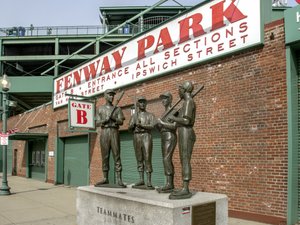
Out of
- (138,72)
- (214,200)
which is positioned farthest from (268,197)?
(138,72)

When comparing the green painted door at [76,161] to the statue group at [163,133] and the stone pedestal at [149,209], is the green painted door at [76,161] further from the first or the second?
the stone pedestal at [149,209]

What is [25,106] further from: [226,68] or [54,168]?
[226,68]

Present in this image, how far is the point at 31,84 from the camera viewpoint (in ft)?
100

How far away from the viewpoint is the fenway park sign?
923 cm

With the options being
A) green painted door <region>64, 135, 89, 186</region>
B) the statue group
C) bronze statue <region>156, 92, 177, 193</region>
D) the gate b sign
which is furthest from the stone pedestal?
green painted door <region>64, 135, 89, 186</region>

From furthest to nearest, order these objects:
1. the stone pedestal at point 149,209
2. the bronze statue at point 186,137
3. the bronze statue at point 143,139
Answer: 1. the bronze statue at point 143,139
2. the bronze statue at point 186,137
3. the stone pedestal at point 149,209

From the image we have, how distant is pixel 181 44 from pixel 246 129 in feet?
11.8

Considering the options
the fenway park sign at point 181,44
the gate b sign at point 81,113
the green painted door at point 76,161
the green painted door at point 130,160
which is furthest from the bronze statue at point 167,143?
the green painted door at point 76,161

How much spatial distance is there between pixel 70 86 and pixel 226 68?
10.6 m

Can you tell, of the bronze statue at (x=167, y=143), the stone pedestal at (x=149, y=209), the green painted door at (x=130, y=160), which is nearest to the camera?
the stone pedestal at (x=149, y=209)

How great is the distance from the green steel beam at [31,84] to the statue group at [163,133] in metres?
23.3

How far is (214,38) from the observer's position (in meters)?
10.0

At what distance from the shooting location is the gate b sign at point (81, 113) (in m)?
14.6

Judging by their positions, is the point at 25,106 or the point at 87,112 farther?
the point at 25,106
